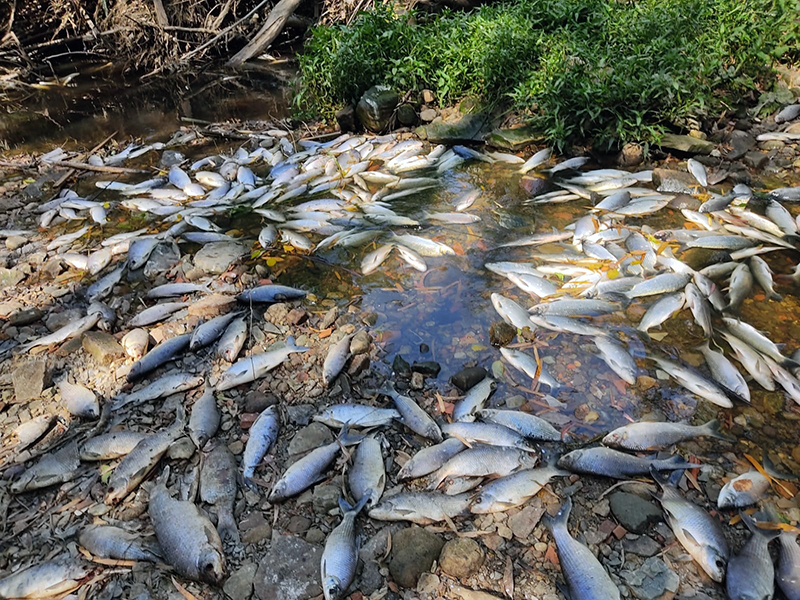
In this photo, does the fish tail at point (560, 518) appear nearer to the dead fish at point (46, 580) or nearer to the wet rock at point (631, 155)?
the dead fish at point (46, 580)

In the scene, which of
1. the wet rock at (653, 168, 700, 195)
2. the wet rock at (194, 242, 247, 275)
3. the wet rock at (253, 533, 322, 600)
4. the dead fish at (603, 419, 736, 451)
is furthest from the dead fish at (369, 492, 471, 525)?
the wet rock at (653, 168, 700, 195)

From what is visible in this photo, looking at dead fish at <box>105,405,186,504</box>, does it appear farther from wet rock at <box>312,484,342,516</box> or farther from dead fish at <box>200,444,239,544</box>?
wet rock at <box>312,484,342,516</box>

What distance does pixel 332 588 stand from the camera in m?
1.94

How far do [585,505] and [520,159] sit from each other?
435 cm

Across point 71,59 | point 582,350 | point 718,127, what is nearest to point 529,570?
point 582,350

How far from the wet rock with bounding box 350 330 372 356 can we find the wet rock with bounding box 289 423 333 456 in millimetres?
575

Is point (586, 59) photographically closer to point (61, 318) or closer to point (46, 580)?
point (61, 318)

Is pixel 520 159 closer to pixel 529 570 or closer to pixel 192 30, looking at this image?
pixel 529 570

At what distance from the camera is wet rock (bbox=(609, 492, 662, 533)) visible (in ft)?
7.02

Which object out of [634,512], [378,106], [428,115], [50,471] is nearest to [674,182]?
[428,115]

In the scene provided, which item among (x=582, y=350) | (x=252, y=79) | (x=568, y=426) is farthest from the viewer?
(x=252, y=79)

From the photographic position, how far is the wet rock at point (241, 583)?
199cm

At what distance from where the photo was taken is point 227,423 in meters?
2.79

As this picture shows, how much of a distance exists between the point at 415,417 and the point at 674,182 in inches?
146
